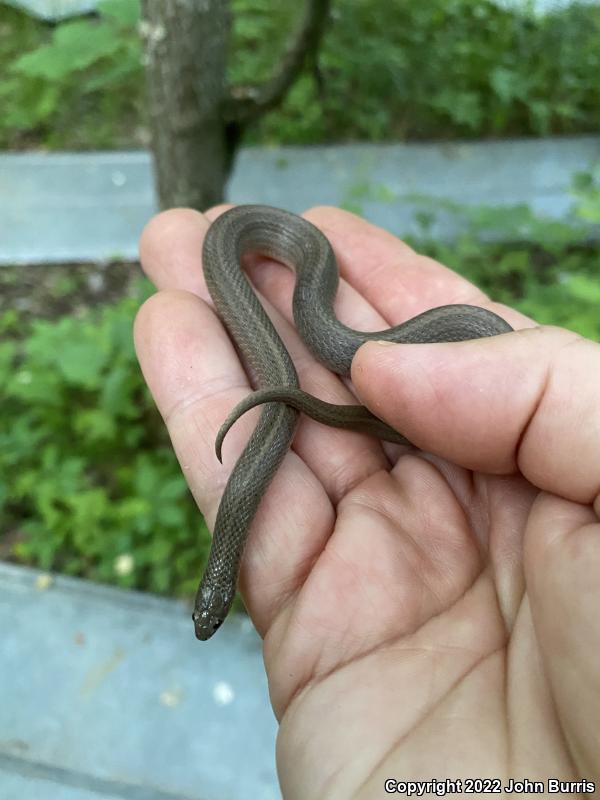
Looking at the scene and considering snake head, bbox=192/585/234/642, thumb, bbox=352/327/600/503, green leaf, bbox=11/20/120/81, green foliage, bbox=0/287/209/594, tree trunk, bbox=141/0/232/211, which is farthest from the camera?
green foliage, bbox=0/287/209/594

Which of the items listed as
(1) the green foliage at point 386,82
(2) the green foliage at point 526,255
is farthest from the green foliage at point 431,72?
(2) the green foliage at point 526,255

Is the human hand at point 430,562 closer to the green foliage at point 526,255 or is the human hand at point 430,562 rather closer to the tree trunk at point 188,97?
the tree trunk at point 188,97

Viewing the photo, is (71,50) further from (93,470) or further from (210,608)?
(210,608)

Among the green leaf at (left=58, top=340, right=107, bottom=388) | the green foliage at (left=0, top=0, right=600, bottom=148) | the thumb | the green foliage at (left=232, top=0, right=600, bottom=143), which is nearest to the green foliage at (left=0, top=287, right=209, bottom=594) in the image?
the green leaf at (left=58, top=340, right=107, bottom=388)

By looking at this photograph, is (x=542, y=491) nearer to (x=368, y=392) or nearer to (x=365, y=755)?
(x=368, y=392)

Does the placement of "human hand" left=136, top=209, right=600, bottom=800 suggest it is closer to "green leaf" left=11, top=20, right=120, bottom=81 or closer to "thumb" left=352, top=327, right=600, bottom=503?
"thumb" left=352, top=327, right=600, bottom=503
